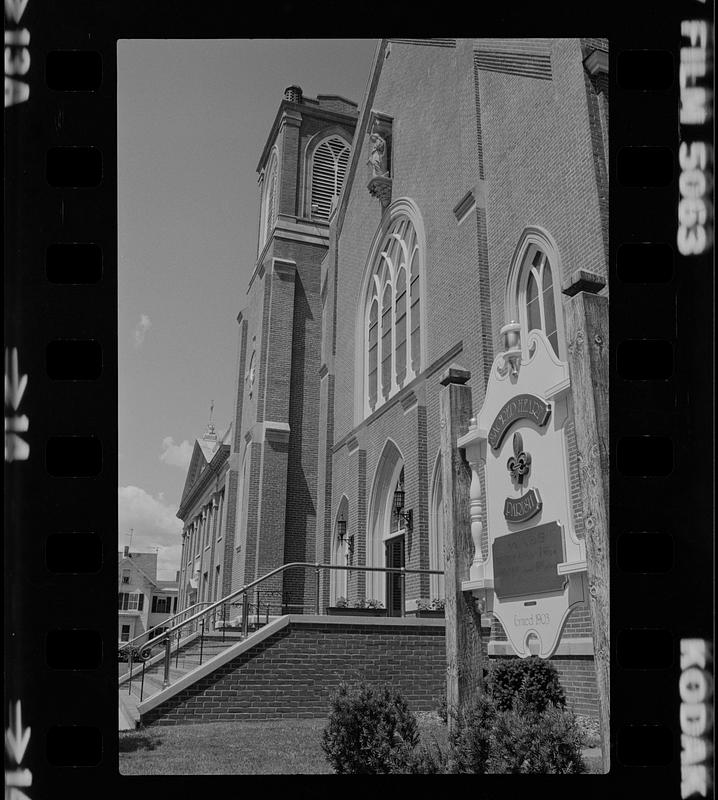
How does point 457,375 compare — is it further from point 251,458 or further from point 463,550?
point 251,458

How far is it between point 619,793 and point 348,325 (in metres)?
20.0

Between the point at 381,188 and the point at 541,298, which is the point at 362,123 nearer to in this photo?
the point at 381,188

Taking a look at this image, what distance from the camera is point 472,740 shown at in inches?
224

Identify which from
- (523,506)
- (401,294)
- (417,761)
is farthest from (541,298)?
(417,761)

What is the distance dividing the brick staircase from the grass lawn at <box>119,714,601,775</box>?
2.18 feet

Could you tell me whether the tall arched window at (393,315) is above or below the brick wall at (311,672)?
above

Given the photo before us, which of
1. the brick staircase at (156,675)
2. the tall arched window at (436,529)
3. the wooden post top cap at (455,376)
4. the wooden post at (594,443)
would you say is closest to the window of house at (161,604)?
the brick staircase at (156,675)

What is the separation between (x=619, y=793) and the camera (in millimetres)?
2482

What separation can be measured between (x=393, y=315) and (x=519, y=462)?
1257 cm

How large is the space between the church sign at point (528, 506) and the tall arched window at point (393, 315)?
10.1 metres

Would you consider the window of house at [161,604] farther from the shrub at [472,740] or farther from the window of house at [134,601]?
the shrub at [472,740]

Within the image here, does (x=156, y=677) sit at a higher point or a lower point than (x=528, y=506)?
lower
